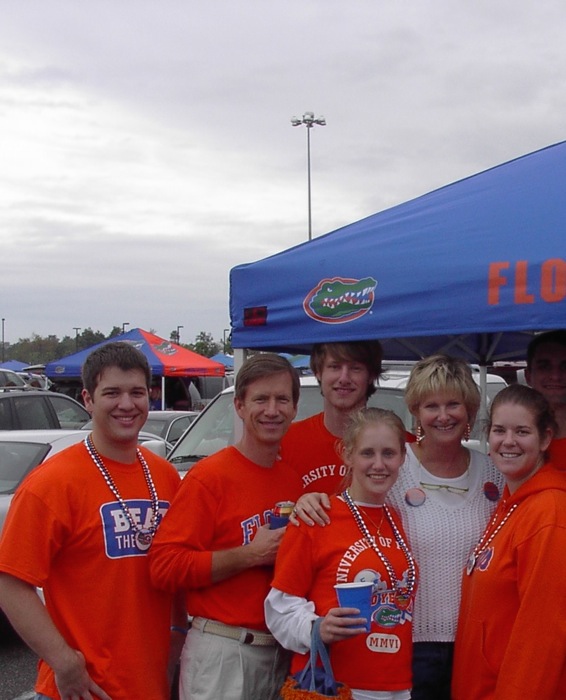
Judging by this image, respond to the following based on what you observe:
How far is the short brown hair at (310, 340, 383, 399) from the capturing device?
323 centimetres

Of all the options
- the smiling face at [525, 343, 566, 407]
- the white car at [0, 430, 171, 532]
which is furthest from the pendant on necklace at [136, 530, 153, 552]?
the white car at [0, 430, 171, 532]

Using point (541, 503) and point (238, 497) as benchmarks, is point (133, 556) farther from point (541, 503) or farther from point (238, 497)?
point (541, 503)

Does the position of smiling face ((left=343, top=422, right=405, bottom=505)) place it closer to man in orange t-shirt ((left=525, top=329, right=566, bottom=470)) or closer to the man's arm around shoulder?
man in orange t-shirt ((left=525, top=329, right=566, bottom=470))

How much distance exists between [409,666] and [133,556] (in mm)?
960

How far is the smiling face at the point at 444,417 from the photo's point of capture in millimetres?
2760

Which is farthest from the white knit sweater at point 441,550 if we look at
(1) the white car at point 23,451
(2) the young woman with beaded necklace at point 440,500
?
(1) the white car at point 23,451

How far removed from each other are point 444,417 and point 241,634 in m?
1.01

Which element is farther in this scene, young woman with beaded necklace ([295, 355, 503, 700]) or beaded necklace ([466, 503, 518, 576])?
young woman with beaded necklace ([295, 355, 503, 700])

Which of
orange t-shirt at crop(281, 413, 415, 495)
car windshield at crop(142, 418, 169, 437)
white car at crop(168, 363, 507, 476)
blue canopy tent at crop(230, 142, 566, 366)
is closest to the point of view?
blue canopy tent at crop(230, 142, 566, 366)

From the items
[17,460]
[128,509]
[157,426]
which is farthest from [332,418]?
[157,426]

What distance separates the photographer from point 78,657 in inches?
95.3

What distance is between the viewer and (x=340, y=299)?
10.4 feet

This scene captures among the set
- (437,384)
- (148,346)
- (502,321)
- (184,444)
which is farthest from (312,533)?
(148,346)

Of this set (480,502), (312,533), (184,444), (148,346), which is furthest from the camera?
(148,346)
